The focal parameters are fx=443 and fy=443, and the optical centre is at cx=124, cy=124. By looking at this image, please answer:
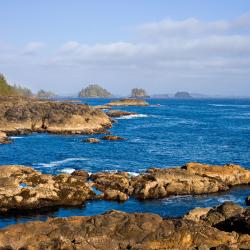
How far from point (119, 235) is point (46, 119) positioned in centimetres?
9619

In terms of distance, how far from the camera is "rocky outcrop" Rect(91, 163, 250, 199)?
55.1 metres

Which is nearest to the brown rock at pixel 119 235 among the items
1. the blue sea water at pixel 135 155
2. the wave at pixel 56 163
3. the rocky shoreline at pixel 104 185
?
the blue sea water at pixel 135 155

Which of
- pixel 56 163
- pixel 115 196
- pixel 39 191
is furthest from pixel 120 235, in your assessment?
pixel 56 163

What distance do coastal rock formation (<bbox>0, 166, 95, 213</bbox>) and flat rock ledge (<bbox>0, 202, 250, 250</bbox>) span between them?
16.4 metres

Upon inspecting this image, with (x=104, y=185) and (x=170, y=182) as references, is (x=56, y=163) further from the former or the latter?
(x=170, y=182)

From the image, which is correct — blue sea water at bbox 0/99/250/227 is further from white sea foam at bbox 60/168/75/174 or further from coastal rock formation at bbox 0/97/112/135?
coastal rock formation at bbox 0/97/112/135

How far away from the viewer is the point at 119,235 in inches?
1225

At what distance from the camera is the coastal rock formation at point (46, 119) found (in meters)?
120

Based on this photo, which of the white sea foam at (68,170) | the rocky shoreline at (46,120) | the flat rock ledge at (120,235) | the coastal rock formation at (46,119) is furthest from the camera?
the coastal rock formation at (46,119)

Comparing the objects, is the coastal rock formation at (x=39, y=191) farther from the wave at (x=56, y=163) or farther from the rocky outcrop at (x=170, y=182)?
the wave at (x=56, y=163)

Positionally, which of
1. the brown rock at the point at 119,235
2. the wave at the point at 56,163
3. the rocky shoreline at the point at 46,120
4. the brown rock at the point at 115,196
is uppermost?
the rocky shoreline at the point at 46,120

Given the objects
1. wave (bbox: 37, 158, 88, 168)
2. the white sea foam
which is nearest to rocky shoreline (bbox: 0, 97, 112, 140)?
wave (bbox: 37, 158, 88, 168)

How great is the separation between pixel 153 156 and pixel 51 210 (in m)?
38.9

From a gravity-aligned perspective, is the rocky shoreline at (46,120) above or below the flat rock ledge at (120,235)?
above
